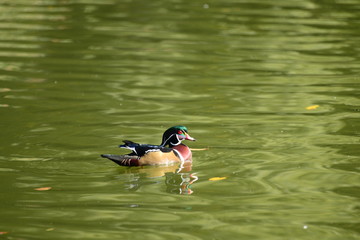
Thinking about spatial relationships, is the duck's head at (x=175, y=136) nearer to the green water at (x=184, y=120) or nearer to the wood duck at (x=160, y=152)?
the wood duck at (x=160, y=152)

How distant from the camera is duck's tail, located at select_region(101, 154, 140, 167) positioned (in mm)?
8336

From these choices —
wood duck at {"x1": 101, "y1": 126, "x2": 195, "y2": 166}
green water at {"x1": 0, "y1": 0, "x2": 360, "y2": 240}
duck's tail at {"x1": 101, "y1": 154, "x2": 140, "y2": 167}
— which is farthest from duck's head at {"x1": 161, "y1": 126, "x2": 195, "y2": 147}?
duck's tail at {"x1": 101, "y1": 154, "x2": 140, "y2": 167}

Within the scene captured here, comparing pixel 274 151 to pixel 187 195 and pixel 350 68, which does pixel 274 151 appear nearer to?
pixel 187 195

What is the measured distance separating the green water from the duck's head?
24 centimetres

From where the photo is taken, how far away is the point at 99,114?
10547mm

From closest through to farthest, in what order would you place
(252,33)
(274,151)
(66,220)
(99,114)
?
(66,220), (274,151), (99,114), (252,33)

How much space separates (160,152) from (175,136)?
1.07 feet

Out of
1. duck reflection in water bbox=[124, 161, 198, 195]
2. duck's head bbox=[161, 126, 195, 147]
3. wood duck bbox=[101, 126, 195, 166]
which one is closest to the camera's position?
duck reflection in water bbox=[124, 161, 198, 195]

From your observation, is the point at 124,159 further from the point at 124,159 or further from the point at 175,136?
the point at 175,136

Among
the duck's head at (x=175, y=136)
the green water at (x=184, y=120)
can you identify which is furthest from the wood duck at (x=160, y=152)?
the green water at (x=184, y=120)

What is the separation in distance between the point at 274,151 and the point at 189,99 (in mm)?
2511

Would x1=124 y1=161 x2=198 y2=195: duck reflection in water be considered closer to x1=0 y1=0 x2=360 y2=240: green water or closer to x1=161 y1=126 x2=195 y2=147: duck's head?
x1=0 y1=0 x2=360 y2=240: green water

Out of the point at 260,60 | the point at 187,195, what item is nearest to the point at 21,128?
the point at 187,195

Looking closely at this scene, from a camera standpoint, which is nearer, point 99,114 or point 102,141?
point 102,141
